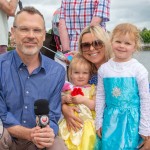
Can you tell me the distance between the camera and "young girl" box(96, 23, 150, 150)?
13.2 ft

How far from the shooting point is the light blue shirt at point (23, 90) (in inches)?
157

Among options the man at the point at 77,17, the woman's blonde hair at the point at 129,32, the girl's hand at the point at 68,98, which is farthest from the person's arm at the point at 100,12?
the girl's hand at the point at 68,98

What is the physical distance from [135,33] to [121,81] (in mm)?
517

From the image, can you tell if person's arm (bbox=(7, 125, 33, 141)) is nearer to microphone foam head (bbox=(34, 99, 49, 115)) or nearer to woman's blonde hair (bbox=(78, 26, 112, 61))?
microphone foam head (bbox=(34, 99, 49, 115))

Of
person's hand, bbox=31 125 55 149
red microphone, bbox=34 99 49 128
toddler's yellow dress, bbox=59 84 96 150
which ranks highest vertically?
red microphone, bbox=34 99 49 128

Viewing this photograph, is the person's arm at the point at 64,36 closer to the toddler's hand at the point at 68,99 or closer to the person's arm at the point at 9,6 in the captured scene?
the person's arm at the point at 9,6

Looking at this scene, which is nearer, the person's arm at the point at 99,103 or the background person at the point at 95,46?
the person's arm at the point at 99,103

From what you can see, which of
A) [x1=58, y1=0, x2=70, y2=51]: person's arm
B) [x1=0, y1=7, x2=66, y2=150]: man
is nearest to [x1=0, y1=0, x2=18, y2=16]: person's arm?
[x1=58, y1=0, x2=70, y2=51]: person's arm

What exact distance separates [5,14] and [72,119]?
72.4 inches

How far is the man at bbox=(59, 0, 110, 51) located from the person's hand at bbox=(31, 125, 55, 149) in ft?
7.37

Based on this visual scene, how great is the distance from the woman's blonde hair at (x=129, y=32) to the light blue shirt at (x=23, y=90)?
78cm

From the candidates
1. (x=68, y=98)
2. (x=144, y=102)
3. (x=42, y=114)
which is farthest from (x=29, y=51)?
(x=144, y=102)

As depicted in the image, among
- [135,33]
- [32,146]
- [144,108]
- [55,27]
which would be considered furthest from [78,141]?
[55,27]

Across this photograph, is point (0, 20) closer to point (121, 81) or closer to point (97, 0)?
point (97, 0)
